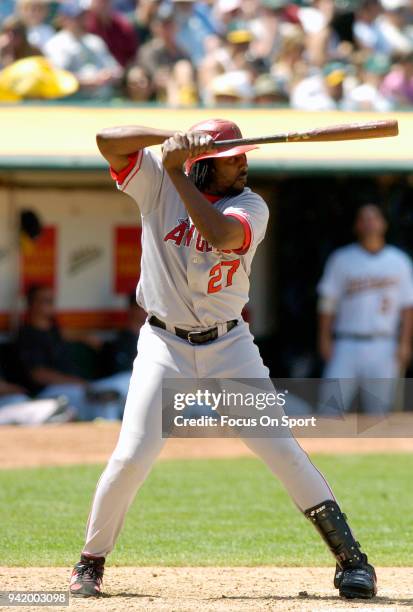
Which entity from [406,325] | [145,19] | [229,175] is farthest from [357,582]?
[145,19]

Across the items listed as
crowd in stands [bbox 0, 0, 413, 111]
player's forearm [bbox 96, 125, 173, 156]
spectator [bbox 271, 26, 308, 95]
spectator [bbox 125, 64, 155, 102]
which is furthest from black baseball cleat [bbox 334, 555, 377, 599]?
spectator [bbox 271, 26, 308, 95]

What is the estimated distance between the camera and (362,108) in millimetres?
10797

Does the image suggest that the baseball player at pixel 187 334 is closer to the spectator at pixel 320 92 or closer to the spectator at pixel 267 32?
the spectator at pixel 320 92

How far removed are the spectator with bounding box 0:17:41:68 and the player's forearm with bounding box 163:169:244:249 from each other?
263 inches

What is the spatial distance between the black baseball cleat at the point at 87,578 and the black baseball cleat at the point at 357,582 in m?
0.88

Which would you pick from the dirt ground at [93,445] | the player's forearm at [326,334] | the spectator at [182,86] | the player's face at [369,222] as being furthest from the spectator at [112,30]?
the dirt ground at [93,445]

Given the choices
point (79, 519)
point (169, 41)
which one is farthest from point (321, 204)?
point (79, 519)

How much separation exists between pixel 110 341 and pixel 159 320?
6.19 meters

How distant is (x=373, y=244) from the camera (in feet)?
33.7

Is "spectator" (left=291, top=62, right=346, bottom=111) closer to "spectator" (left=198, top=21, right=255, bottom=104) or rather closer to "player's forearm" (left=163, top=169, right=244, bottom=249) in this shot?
"spectator" (left=198, top=21, right=255, bottom=104)

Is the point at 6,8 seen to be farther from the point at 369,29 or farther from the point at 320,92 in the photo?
the point at 369,29

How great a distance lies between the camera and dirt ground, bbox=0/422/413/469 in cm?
859

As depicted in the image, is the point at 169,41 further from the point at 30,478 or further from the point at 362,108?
the point at 30,478

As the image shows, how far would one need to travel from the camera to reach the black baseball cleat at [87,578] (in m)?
4.41
